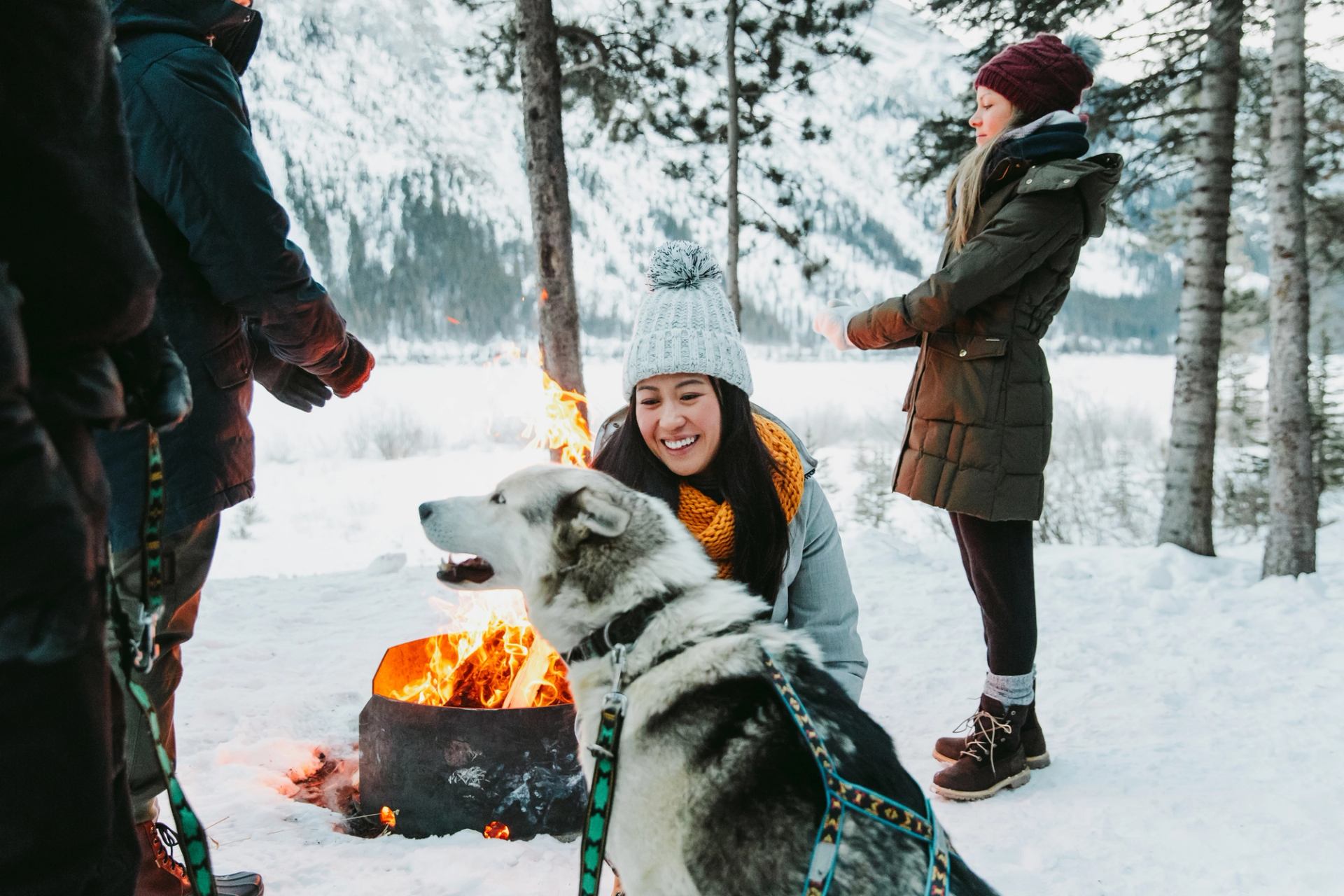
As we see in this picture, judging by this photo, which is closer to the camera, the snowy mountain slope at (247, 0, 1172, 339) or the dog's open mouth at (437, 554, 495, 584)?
the dog's open mouth at (437, 554, 495, 584)

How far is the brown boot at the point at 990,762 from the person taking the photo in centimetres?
326

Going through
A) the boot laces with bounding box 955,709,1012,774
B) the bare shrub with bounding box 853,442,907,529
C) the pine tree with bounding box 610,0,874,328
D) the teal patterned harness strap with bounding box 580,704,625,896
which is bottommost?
the bare shrub with bounding box 853,442,907,529

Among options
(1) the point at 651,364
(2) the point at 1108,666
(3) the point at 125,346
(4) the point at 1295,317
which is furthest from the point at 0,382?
(4) the point at 1295,317

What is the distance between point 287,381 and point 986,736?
2.99 metres

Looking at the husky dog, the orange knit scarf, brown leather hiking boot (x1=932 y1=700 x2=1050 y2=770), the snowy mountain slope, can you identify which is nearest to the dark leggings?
brown leather hiking boot (x1=932 y1=700 x2=1050 y2=770)

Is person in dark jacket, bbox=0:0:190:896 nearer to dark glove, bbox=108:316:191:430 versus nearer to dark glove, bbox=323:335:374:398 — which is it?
dark glove, bbox=108:316:191:430

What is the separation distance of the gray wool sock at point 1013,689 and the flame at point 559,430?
2.16 metres

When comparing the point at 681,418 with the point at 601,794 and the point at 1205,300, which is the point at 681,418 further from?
the point at 1205,300

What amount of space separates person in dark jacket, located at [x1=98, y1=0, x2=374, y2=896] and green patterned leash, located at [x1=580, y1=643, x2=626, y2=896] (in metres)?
1.22

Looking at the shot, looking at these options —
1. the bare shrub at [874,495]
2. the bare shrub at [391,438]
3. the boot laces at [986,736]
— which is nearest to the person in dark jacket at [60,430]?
the boot laces at [986,736]

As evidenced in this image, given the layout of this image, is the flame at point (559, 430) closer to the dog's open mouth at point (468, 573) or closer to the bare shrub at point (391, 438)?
the dog's open mouth at point (468, 573)

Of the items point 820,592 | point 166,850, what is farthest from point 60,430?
point 820,592

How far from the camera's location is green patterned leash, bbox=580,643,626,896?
5.81 ft

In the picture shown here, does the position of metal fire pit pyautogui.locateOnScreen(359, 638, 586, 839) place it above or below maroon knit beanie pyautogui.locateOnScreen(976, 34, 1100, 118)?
below
